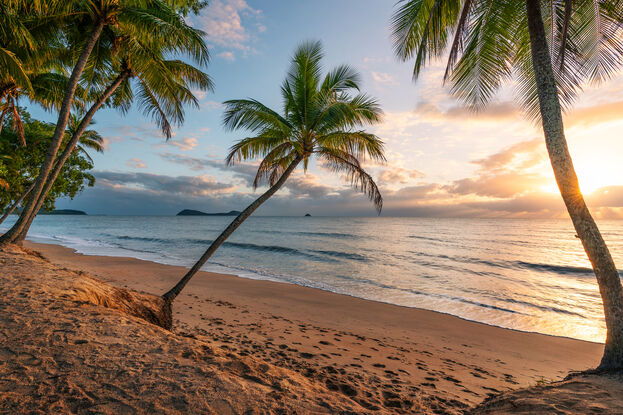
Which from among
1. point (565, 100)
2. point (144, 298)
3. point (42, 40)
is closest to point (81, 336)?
point (144, 298)

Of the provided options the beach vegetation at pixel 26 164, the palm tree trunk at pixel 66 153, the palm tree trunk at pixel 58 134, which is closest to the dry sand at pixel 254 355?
the palm tree trunk at pixel 58 134

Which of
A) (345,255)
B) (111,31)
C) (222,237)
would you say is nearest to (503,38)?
(222,237)

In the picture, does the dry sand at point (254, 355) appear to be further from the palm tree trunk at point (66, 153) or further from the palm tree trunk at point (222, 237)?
the palm tree trunk at point (66, 153)

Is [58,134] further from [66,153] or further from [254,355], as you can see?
[254,355]

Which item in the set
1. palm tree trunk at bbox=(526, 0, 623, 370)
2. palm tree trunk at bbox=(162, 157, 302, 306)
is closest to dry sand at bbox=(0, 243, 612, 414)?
palm tree trunk at bbox=(162, 157, 302, 306)

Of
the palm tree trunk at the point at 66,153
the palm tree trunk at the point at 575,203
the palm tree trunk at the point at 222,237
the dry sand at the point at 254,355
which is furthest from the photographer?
the palm tree trunk at the point at 66,153

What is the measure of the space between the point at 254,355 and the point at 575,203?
17.6ft

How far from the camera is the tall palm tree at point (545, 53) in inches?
155

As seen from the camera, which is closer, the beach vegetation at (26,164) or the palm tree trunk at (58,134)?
the palm tree trunk at (58,134)

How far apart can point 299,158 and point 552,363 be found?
7642 millimetres

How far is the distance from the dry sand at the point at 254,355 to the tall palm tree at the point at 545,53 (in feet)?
6.60

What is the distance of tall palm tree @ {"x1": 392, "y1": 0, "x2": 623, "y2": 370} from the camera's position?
394 centimetres

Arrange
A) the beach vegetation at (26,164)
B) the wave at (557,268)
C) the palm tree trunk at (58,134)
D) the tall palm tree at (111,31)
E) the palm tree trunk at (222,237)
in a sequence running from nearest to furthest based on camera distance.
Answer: the palm tree trunk at (222,237)
the tall palm tree at (111,31)
the palm tree trunk at (58,134)
the beach vegetation at (26,164)
the wave at (557,268)

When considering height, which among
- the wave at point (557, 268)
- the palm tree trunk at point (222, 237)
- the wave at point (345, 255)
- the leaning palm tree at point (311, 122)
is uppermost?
the leaning palm tree at point (311, 122)
